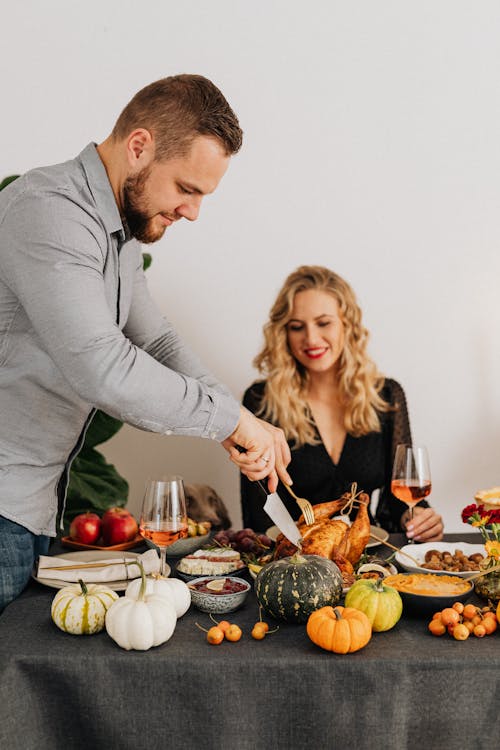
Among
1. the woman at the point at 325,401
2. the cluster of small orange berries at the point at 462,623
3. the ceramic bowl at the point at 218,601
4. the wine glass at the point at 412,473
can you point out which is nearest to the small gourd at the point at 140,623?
the ceramic bowl at the point at 218,601

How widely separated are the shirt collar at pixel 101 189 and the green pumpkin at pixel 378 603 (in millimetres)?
900

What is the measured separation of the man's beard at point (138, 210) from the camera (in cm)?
154

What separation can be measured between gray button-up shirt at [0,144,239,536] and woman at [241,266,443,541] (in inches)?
38.0

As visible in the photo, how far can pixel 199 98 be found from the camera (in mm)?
1459

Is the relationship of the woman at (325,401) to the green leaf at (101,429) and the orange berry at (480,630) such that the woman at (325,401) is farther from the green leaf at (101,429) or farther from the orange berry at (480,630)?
the orange berry at (480,630)

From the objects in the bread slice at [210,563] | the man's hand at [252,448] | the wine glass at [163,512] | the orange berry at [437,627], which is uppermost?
the man's hand at [252,448]

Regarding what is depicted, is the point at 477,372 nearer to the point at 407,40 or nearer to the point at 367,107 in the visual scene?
the point at 367,107

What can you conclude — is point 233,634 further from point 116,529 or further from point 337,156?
point 337,156

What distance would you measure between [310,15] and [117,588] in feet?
8.46

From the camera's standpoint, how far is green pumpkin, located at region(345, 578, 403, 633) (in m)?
1.22

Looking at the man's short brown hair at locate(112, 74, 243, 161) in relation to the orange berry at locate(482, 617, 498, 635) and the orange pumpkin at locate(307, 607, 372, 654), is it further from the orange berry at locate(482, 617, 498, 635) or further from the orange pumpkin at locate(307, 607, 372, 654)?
the orange berry at locate(482, 617, 498, 635)

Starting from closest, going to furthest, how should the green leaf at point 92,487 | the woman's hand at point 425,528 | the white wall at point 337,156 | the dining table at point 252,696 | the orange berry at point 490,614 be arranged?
the dining table at point 252,696
the orange berry at point 490,614
the woman's hand at point 425,528
the green leaf at point 92,487
the white wall at point 337,156

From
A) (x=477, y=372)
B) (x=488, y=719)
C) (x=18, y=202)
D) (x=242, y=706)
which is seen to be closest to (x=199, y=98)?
(x=18, y=202)

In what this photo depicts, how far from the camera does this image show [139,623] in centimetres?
116
